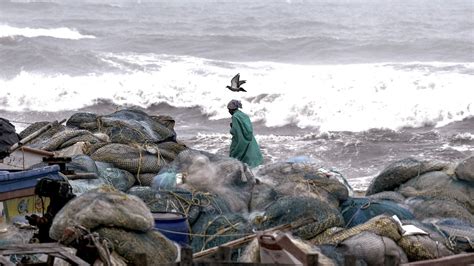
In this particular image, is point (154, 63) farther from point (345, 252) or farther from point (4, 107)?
point (345, 252)

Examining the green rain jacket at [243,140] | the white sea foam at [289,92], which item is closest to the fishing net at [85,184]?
the green rain jacket at [243,140]

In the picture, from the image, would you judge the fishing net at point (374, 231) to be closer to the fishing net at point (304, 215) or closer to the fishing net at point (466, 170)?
the fishing net at point (304, 215)

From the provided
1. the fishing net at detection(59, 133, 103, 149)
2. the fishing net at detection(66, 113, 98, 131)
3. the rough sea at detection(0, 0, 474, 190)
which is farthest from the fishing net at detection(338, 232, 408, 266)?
the rough sea at detection(0, 0, 474, 190)

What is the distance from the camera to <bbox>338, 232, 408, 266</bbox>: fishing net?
23.4 feet

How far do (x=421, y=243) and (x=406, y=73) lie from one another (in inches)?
804

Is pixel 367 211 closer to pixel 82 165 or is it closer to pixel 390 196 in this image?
pixel 390 196

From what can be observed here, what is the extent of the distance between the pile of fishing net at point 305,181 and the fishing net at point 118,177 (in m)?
1.32

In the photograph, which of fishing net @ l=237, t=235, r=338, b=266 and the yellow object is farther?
the yellow object

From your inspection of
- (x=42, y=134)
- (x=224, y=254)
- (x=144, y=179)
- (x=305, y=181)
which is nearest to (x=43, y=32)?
(x=42, y=134)

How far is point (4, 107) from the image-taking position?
24.3 meters

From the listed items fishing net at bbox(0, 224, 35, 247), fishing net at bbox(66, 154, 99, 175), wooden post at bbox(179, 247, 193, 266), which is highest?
wooden post at bbox(179, 247, 193, 266)

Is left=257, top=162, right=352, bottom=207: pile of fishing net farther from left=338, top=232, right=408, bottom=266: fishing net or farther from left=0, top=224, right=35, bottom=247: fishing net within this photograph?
left=0, top=224, right=35, bottom=247: fishing net

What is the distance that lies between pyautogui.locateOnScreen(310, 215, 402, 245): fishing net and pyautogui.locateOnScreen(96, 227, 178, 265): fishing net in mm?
1409

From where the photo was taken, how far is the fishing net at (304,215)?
25.3 feet
